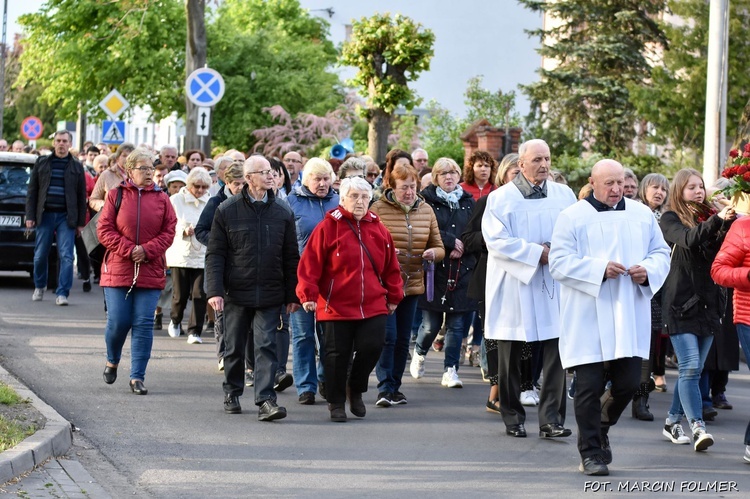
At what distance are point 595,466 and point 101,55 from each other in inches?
1215

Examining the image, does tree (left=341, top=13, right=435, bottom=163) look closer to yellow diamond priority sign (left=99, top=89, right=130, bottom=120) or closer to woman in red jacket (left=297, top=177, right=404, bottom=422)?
yellow diamond priority sign (left=99, top=89, right=130, bottom=120)

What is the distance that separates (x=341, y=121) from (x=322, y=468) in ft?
132

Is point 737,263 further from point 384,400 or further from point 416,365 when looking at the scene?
point 416,365

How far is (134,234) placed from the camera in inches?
450

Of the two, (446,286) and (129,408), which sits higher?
(446,286)

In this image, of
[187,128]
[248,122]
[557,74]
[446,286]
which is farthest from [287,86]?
[446,286]

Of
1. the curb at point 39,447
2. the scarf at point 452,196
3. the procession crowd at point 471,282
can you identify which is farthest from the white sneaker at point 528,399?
the curb at point 39,447

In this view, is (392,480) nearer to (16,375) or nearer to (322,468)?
(322,468)

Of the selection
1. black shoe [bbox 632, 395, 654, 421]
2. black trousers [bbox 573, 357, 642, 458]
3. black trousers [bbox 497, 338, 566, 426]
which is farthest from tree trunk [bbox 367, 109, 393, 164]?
black trousers [bbox 573, 357, 642, 458]

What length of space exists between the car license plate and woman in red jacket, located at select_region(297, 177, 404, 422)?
10.1 metres

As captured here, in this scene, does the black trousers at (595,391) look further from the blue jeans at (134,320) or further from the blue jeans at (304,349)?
the blue jeans at (134,320)

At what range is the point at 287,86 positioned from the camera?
4800 cm

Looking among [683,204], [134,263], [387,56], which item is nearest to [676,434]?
[683,204]

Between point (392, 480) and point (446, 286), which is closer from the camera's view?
point (392, 480)
